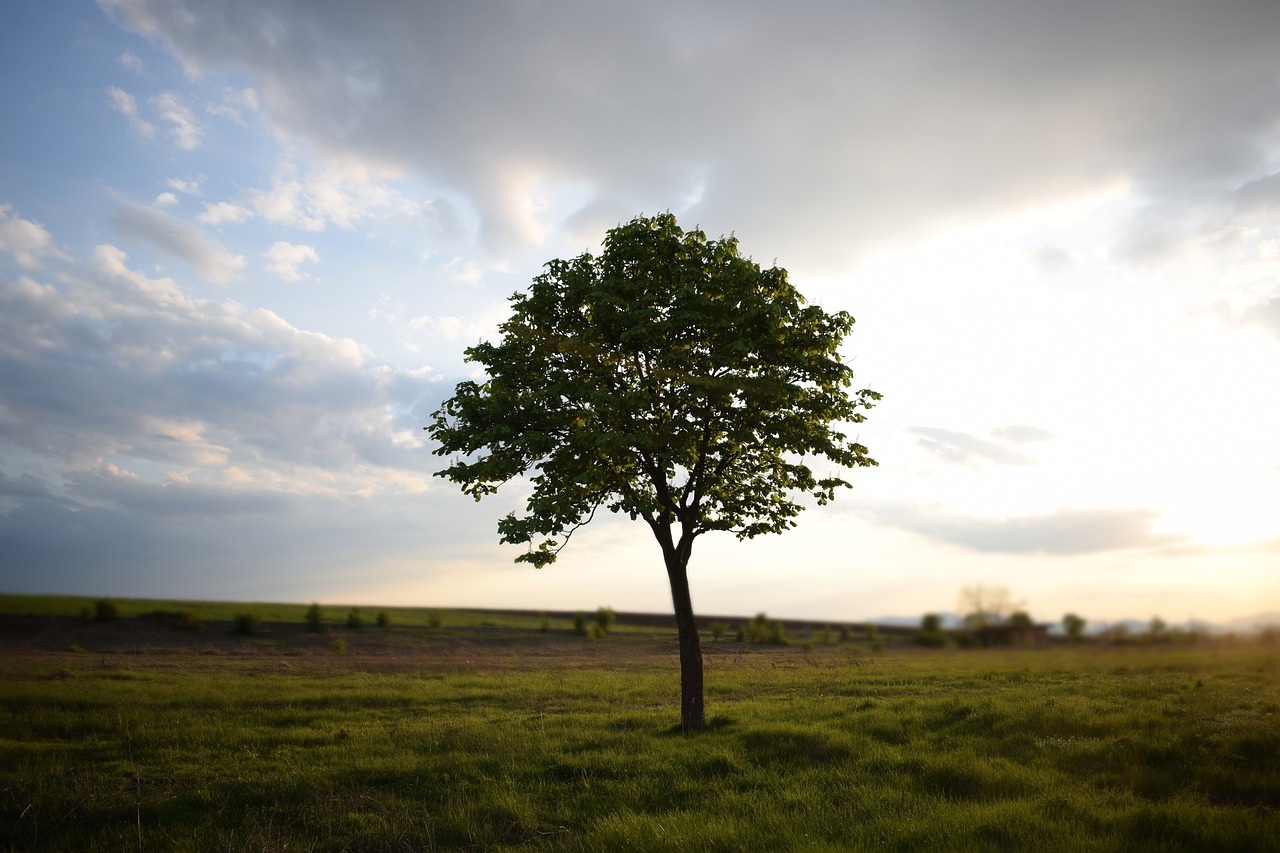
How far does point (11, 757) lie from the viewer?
17109mm

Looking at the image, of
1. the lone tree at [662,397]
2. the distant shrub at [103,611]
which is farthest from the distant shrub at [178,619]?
the lone tree at [662,397]

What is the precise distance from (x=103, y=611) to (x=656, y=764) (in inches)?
2674

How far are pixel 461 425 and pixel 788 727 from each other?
13.2 meters

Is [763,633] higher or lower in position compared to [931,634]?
lower

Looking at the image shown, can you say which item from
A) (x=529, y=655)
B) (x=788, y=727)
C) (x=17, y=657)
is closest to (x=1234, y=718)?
(x=788, y=727)

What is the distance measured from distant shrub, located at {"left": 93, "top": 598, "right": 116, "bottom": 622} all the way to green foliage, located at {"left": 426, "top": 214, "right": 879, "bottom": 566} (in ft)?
196

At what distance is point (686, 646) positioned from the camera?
20.3m

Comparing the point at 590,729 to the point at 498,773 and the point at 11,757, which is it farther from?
the point at 11,757

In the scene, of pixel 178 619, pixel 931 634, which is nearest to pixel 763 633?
pixel 931 634

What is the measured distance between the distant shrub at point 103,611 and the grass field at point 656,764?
3390 cm

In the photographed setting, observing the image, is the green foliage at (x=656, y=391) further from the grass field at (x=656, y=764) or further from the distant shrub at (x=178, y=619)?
the distant shrub at (x=178, y=619)

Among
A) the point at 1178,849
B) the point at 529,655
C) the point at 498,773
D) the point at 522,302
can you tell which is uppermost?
the point at 522,302

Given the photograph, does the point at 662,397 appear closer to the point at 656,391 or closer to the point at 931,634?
the point at 656,391

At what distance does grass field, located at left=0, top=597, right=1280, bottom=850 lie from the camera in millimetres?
10430
